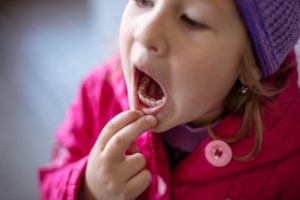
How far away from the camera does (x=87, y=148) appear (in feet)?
3.19

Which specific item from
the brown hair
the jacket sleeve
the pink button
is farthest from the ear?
the jacket sleeve

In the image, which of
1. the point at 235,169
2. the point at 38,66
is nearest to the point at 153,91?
the point at 235,169

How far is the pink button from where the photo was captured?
2.64ft

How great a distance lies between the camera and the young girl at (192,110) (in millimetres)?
652

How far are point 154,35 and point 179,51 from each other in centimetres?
5

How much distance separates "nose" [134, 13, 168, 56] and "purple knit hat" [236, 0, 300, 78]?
0.42ft

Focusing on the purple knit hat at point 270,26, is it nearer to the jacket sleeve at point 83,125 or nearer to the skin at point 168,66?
the skin at point 168,66

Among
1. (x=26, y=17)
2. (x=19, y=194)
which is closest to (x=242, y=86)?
(x=19, y=194)

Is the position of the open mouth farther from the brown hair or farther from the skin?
the brown hair

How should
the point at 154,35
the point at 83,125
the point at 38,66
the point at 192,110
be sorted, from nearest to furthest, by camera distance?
the point at 154,35 → the point at 192,110 → the point at 83,125 → the point at 38,66

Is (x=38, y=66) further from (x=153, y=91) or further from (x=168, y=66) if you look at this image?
(x=168, y=66)

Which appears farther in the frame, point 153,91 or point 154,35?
point 153,91

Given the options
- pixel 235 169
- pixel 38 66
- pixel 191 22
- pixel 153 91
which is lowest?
pixel 235 169

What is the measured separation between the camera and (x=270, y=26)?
65 centimetres
